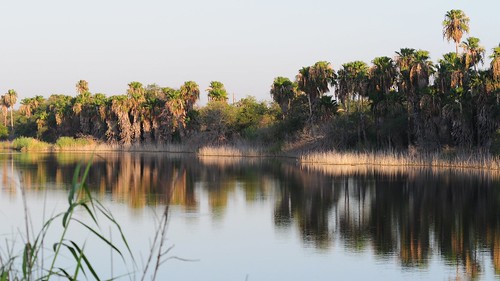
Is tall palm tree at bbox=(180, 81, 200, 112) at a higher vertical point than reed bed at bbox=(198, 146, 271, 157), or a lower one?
higher

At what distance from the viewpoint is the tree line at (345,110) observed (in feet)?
148

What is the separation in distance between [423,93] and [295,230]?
90.8ft

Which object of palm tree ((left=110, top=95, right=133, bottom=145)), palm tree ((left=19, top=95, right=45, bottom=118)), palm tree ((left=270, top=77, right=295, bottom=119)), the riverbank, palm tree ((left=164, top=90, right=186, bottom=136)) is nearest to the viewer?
the riverbank

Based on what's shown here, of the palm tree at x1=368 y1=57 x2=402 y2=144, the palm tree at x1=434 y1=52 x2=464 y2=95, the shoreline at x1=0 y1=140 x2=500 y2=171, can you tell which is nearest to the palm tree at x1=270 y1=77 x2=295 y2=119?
the shoreline at x1=0 y1=140 x2=500 y2=171

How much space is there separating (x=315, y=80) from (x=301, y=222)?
117 ft

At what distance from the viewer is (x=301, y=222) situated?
22844 millimetres

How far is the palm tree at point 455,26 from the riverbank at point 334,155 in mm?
10433

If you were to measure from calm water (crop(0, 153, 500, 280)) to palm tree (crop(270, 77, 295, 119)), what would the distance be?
890 inches

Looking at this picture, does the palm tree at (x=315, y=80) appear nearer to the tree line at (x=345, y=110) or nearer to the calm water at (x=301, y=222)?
the tree line at (x=345, y=110)

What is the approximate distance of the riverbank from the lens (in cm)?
4400

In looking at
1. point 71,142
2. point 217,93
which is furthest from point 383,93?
point 71,142

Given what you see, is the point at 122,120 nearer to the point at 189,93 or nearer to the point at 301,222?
the point at 189,93

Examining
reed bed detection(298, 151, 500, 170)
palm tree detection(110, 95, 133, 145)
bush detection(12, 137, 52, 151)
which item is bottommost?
reed bed detection(298, 151, 500, 170)

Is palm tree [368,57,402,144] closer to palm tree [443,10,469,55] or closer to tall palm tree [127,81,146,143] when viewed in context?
palm tree [443,10,469,55]
